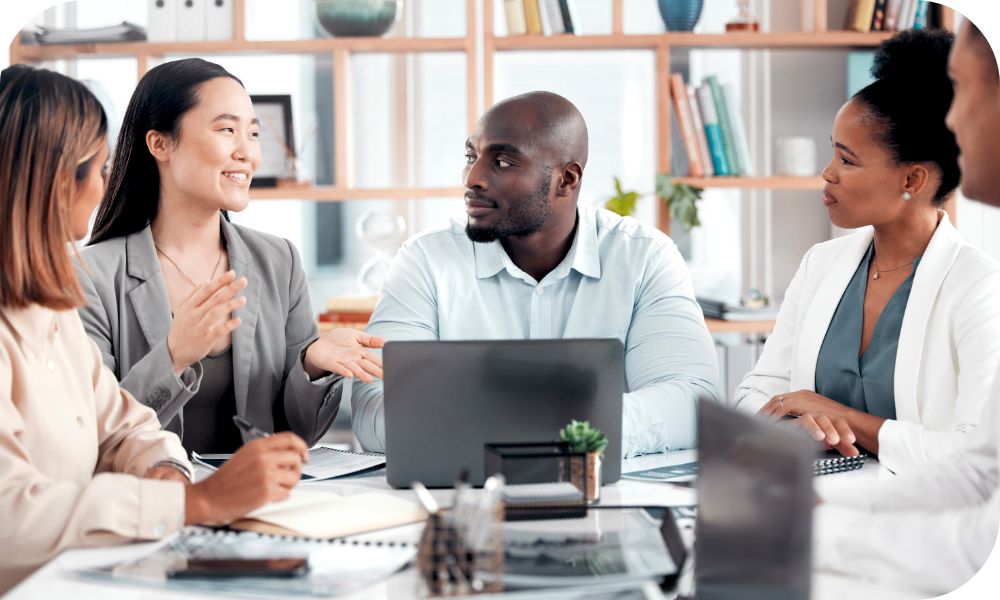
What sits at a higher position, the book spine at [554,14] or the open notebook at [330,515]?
the book spine at [554,14]

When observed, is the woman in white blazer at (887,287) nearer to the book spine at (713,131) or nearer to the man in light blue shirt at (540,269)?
the man in light blue shirt at (540,269)

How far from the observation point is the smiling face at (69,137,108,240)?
1441mm

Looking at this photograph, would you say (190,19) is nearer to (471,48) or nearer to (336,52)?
(336,52)

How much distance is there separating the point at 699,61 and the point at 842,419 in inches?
105

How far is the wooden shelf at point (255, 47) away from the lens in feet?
12.8

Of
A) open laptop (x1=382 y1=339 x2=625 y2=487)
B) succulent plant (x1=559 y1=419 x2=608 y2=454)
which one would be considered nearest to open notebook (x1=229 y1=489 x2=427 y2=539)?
open laptop (x1=382 y1=339 x2=625 y2=487)

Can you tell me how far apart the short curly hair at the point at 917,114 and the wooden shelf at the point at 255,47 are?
206 cm

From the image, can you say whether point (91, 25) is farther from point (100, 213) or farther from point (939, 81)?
point (939, 81)

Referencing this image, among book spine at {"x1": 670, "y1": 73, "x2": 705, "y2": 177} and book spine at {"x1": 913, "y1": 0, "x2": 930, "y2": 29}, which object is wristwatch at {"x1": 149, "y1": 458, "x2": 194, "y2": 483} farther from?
book spine at {"x1": 913, "y1": 0, "x2": 930, "y2": 29}

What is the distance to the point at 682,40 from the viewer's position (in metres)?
3.87

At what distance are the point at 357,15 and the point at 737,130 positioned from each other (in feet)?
4.82

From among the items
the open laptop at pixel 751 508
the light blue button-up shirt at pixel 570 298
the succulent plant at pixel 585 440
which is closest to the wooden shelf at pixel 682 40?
the light blue button-up shirt at pixel 570 298

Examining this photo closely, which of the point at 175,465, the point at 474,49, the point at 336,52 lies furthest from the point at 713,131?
the point at 175,465

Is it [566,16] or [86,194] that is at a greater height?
[566,16]
